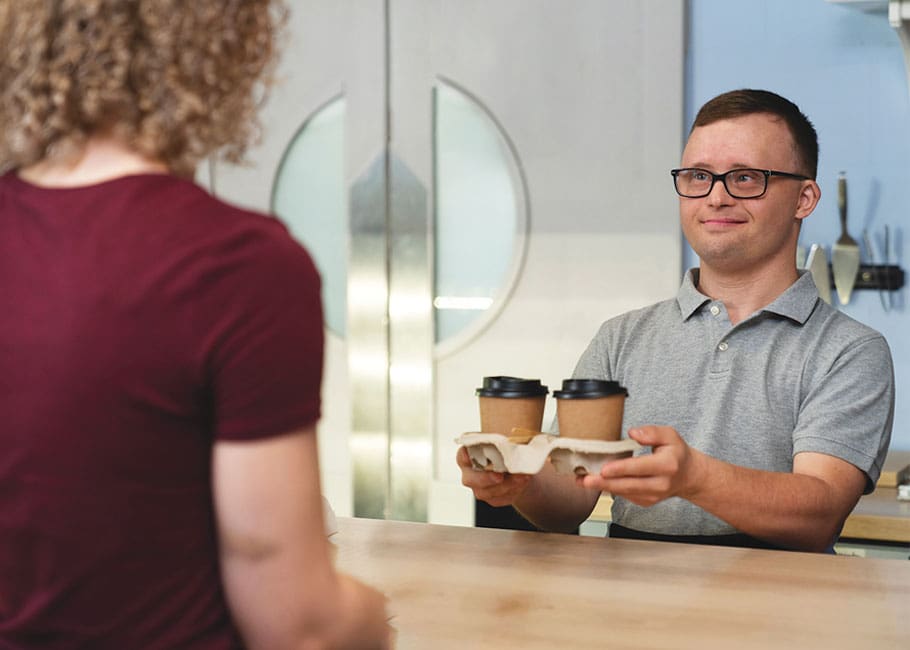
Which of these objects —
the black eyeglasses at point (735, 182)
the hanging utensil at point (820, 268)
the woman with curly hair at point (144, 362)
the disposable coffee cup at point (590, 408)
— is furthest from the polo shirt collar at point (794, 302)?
the woman with curly hair at point (144, 362)

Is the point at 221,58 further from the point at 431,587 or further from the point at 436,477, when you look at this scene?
the point at 436,477

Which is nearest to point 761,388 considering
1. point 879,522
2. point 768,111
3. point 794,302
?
point 794,302

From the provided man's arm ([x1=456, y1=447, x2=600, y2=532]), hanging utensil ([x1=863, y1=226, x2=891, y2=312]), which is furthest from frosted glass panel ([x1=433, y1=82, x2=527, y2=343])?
man's arm ([x1=456, y1=447, x2=600, y2=532])

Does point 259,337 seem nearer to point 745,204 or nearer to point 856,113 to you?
point 745,204

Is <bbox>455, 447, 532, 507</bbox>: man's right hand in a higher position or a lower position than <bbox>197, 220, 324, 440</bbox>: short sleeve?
lower

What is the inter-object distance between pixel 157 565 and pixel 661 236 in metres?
2.21

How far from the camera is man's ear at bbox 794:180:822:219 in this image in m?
1.71

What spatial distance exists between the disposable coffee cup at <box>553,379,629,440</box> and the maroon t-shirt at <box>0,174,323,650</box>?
536 millimetres

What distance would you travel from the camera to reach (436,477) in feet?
9.86

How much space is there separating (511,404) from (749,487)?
0.34m

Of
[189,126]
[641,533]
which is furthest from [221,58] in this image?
[641,533]

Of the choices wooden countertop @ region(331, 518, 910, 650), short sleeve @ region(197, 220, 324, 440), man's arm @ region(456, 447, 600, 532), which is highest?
short sleeve @ region(197, 220, 324, 440)

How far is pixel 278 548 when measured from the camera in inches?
24.9

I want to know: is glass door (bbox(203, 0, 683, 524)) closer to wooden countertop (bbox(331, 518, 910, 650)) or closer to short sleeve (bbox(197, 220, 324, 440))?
wooden countertop (bbox(331, 518, 910, 650))
